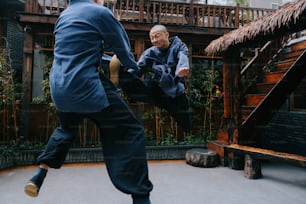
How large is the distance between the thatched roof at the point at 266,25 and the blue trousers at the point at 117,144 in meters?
2.48

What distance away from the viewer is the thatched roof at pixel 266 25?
2.72 metres

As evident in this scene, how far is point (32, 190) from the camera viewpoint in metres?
1.33

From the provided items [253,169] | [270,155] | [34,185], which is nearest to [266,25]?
[270,155]

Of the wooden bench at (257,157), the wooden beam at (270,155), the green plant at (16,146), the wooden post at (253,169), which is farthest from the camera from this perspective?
the green plant at (16,146)

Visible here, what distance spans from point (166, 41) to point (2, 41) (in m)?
6.44

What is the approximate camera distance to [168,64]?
157 centimetres

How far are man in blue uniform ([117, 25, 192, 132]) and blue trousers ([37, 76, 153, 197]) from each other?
0.57 ft

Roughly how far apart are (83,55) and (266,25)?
2.84 metres

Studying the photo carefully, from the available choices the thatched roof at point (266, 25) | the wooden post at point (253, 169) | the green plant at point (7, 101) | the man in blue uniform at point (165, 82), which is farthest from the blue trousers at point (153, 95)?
the green plant at point (7, 101)

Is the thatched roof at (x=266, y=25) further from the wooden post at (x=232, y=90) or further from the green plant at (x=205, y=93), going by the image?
the green plant at (x=205, y=93)

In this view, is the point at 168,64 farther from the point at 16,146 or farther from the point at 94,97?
the point at 16,146

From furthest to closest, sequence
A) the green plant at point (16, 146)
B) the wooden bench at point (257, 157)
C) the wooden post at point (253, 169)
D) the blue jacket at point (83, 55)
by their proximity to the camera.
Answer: the green plant at point (16, 146) < the wooden post at point (253, 169) < the wooden bench at point (257, 157) < the blue jacket at point (83, 55)

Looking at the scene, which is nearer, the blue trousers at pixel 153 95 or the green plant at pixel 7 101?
the blue trousers at pixel 153 95

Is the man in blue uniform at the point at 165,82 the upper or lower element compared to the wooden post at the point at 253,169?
upper
